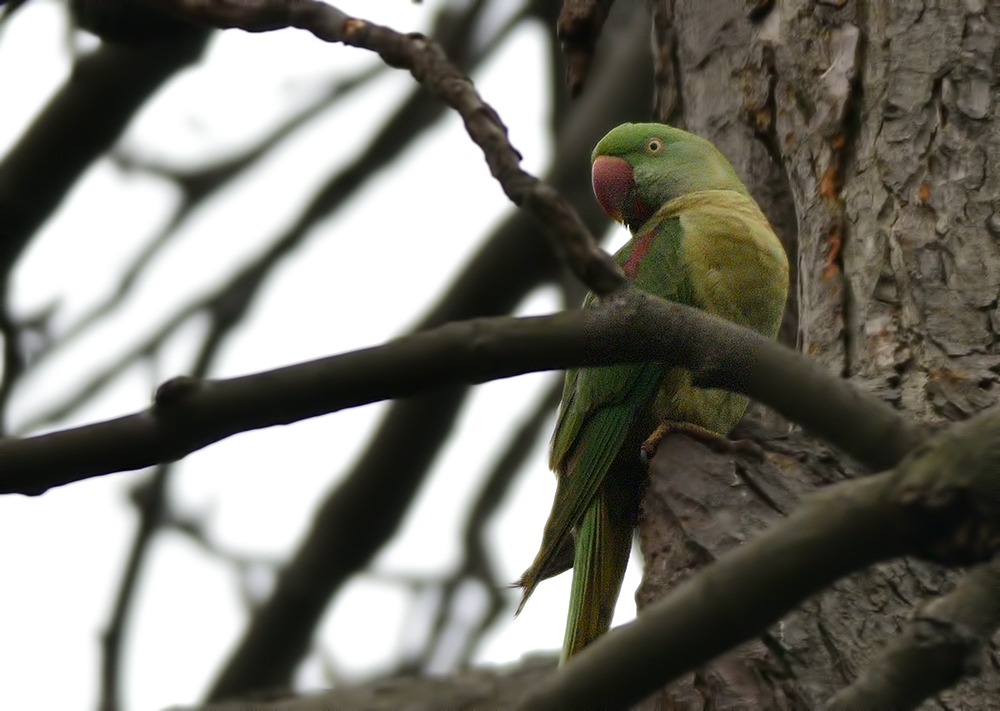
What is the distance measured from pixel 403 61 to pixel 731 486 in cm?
147

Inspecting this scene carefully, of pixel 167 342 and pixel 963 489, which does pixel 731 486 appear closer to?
pixel 963 489

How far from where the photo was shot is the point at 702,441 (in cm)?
317

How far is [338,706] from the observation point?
11.5 ft

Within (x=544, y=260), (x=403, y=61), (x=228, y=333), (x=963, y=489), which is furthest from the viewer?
(x=228, y=333)

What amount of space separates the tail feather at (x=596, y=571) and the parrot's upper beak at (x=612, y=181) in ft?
4.93

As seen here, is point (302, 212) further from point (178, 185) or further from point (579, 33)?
point (579, 33)

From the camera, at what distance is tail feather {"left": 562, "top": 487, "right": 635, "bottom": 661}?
135 inches

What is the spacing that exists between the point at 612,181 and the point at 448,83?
9.53 ft

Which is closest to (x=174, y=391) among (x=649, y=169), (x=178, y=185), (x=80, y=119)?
(x=80, y=119)

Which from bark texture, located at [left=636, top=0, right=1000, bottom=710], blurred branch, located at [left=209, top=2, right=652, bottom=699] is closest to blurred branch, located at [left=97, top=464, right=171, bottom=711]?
blurred branch, located at [left=209, top=2, right=652, bottom=699]

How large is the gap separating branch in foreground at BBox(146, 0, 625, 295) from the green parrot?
1.63m

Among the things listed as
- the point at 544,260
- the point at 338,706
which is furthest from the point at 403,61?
the point at 544,260

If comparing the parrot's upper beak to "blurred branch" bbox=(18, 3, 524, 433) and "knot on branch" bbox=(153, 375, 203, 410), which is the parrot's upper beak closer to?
"blurred branch" bbox=(18, 3, 524, 433)

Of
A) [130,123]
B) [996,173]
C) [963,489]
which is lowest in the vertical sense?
[963,489]
